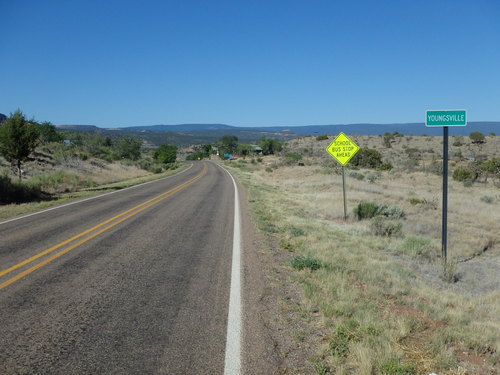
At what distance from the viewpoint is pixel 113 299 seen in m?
5.53

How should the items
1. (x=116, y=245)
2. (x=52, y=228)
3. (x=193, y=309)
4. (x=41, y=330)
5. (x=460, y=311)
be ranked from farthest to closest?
(x=52, y=228), (x=116, y=245), (x=460, y=311), (x=193, y=309), (x=41, y=330)

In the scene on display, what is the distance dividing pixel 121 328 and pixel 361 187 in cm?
2257

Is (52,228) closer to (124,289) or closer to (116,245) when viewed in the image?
(116,245)

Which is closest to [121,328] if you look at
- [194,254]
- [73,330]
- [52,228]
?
[73,330]

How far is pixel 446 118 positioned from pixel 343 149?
19.0 ft

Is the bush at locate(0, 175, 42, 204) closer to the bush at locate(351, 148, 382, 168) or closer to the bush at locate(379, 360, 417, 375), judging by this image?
the bush at locate(379, 360, 417, 375)

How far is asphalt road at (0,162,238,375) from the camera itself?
397 cm

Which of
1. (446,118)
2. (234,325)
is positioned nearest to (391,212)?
(446,118)

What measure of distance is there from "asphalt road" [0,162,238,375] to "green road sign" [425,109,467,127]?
17.9 feet

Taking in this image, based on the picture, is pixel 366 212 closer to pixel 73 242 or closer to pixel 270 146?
pixel 73 242

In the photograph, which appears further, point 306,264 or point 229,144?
point 229,144

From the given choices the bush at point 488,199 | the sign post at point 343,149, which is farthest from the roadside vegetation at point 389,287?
the bush at point 488,199

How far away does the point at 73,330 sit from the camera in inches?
180

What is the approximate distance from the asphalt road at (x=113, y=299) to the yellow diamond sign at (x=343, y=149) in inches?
240
